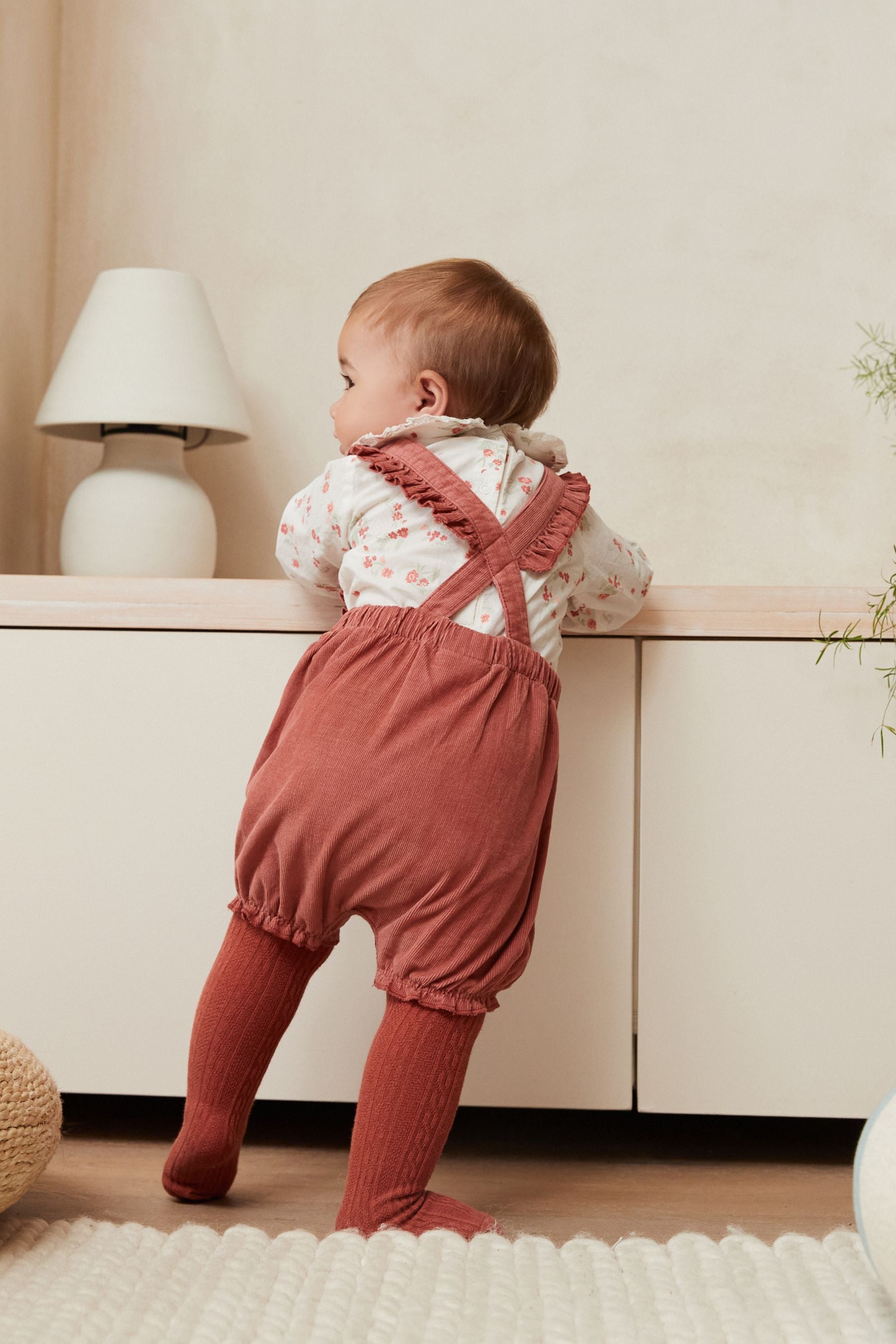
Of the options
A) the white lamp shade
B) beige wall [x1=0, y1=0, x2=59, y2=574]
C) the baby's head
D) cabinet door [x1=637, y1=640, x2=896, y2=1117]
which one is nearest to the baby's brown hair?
the baby's head

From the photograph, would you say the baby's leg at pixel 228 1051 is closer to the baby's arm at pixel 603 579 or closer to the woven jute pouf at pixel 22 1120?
the woven jute pouf at pixel 22 1120

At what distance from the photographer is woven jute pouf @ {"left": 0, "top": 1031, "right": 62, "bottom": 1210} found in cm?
81

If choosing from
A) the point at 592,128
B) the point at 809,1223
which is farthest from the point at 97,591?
the point at 592,128

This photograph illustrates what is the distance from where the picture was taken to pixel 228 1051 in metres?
0.97

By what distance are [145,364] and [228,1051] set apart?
33.0 inches

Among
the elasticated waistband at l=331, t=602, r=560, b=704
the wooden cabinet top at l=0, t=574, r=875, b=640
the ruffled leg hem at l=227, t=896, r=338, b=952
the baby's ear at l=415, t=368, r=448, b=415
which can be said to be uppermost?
the baby's ear at l=415, t=368, r=448, b=415

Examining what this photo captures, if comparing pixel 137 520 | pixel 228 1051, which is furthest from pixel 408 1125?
pixel 137 520

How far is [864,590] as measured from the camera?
3.60ft

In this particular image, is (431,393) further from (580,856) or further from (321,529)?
(580,856)

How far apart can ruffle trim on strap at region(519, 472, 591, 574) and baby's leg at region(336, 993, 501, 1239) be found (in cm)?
36

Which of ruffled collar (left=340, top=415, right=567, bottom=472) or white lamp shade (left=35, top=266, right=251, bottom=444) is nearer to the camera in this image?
ruffled collar (left=340, top=415, right=567, bottom=472)

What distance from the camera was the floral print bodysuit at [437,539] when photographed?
959mm

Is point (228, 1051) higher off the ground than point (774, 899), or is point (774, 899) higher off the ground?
point (774, 899)

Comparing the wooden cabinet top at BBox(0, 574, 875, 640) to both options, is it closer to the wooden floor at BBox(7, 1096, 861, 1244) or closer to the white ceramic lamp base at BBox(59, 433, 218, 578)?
the white ceramic lamp base at BBox(59, 433, 218, 578)
